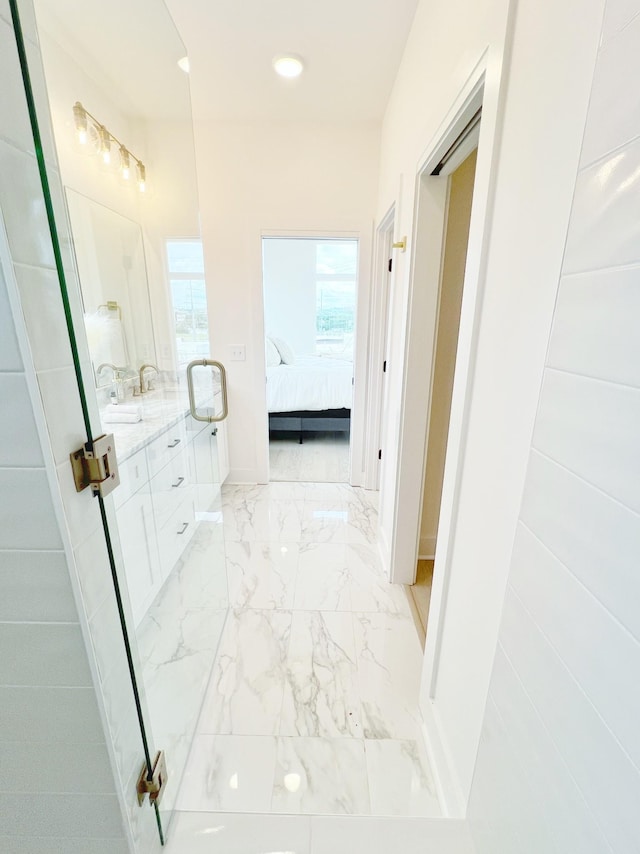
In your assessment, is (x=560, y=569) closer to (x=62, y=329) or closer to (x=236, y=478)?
(x=62, y=329)

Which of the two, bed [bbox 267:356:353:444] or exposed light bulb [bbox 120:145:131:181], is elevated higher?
exposed light bulb [bbox 120:145:131:181]

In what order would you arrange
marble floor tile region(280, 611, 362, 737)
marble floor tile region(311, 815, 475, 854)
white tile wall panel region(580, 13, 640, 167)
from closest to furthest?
white tile wall panel region(580, 13, 640, 167)
marble floor tile region(311, 815, 475, 854)
marble floor tile region(280, 611, 362, 737)

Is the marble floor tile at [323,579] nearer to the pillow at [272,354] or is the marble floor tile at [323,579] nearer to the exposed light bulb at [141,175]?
the exposed light bulb at [141,175]

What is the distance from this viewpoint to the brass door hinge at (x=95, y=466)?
624 mm

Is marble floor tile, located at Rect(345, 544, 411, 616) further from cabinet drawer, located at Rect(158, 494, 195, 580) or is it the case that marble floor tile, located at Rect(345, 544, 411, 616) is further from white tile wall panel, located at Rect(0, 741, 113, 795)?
white tile wall panel, located at Rect(0, 741, 113, 795)

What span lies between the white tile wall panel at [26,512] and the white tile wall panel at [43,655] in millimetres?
172

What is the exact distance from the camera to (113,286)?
1.57m

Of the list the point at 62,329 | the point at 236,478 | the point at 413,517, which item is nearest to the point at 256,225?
the point at 236,478

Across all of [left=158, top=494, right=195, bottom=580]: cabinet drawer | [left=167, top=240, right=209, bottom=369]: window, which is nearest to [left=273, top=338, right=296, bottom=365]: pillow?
[left=167, top=240, right=209, bottom=369]: window

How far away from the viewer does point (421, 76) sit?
149 cm

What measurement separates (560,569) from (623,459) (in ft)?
0.76

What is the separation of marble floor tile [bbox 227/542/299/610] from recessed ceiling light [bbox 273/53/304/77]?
276 centimetres

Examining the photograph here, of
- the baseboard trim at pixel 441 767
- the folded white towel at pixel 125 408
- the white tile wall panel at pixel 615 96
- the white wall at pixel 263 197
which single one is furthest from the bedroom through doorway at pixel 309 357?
the white tile wall panel at pixel 615 96

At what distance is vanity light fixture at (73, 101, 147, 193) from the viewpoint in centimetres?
122
